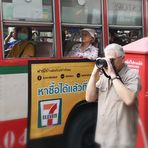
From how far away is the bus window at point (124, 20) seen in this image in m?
6.92

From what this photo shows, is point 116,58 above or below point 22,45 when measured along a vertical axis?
below

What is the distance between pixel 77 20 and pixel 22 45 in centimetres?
96

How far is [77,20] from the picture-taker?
6.50 m

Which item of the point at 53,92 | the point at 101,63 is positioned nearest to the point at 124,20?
the point at 53,92

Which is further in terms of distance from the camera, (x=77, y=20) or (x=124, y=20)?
(x=124, y=20)

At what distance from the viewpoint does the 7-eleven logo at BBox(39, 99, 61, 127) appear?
5948mm

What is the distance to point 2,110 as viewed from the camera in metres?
5.62

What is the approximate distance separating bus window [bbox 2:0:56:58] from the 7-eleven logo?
649 millimetres

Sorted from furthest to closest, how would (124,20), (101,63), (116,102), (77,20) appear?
(124,20) < (77,20) < (101,63) < (116,102)

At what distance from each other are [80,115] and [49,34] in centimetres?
122

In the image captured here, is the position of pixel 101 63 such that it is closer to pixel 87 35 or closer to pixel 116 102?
pixel 116 102

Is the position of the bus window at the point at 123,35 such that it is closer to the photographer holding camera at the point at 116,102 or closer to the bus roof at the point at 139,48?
the bus roof at the point at 139,48

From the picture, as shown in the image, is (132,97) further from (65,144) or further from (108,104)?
(65,144)

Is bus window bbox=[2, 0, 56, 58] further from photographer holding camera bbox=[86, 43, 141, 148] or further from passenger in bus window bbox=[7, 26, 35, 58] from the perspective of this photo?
photographer holding camera bbox=[86, 43, 141, 148]
